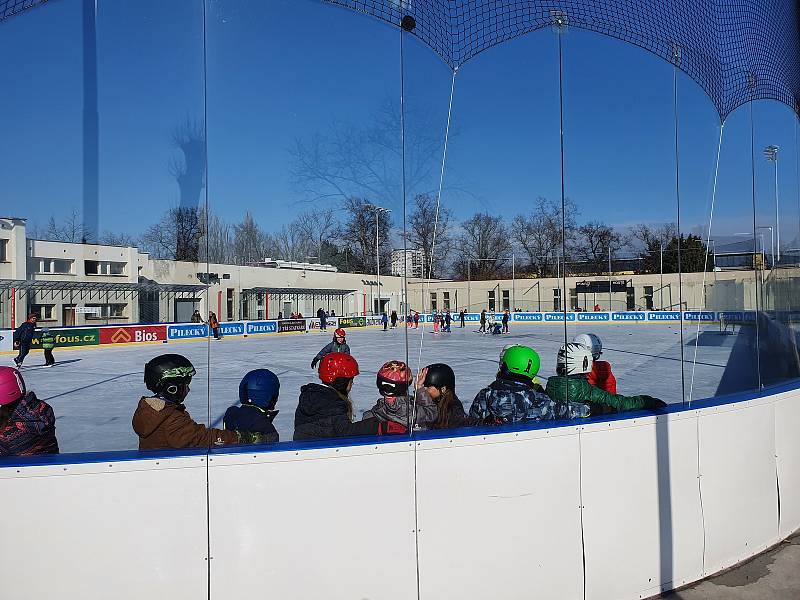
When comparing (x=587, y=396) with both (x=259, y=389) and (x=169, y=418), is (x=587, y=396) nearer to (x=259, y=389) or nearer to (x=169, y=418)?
(x=259, y=389)

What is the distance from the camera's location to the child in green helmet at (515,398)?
2592 mm

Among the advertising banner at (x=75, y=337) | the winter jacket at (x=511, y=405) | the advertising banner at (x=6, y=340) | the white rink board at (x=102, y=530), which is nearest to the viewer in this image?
the white rink board at (x=102, y=530)

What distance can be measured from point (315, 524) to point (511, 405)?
97 centimetres

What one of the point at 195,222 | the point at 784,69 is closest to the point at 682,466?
the point at 784,69

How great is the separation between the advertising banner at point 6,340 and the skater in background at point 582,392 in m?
17.6

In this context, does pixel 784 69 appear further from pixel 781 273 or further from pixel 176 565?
pixel 176 565

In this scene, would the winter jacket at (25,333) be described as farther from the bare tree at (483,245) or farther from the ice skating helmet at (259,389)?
the ice skating helmet at (259,389)

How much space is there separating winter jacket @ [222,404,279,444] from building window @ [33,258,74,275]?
10.2 metres

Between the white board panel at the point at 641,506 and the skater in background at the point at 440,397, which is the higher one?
the skater in background at the point at 440,397

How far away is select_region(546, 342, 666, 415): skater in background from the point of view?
2.89 metres

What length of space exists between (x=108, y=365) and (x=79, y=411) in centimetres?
707

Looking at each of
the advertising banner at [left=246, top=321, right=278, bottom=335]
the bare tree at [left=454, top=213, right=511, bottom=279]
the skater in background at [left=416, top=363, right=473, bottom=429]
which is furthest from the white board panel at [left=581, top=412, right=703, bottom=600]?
the advertising banner at [left=246, top=321, right=278, bottom=335]

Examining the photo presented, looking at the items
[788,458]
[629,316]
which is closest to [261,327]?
[629,316]

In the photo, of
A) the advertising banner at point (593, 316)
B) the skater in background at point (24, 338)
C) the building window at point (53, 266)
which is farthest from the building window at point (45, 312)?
the advertising banner at point (593, 316)
